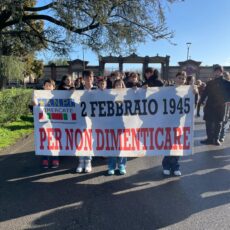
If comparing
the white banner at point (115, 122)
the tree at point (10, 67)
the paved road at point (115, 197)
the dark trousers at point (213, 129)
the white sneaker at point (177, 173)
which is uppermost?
the tree at point (10, 67)

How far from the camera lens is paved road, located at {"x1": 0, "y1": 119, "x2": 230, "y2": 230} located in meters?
4.00

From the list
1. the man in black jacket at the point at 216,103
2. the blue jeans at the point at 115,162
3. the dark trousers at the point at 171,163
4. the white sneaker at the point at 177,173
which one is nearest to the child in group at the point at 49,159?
the blue jeans at the point at 115,162

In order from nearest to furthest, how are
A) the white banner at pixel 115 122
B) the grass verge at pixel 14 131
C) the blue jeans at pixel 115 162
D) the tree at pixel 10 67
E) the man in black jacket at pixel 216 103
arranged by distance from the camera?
1. the white banner at pixel 115 122
2. the blue jeans at pixel 115 162
3. the man in black jacket at pixel 216 103
4. the grass verge at pixel 14 131
5. the tree at pixel 10 67

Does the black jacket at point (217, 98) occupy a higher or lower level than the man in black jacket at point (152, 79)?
lower

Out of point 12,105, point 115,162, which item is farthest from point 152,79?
point 12,105

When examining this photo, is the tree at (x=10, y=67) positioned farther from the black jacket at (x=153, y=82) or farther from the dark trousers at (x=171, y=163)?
the dark trousers at (x=171, y=163)

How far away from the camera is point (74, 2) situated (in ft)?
38.2

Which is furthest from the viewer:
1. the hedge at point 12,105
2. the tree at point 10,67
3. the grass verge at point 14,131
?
the tree at point 10,67

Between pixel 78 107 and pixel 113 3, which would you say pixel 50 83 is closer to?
pixel 78 107

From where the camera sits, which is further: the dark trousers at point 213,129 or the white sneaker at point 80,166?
the dark trousers at point 213,129

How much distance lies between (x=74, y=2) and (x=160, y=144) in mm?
7823

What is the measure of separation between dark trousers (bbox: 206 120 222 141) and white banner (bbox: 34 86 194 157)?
10.9ft

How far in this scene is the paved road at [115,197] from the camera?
4.00 m

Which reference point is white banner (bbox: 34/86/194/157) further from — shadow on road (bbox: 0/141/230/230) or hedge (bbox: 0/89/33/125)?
hedge (bbox: 0/89/33/125)
